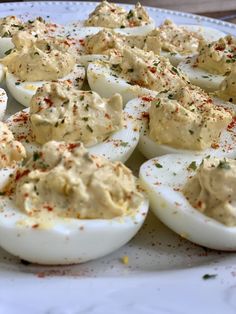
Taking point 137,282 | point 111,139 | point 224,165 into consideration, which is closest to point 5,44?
point 111,139

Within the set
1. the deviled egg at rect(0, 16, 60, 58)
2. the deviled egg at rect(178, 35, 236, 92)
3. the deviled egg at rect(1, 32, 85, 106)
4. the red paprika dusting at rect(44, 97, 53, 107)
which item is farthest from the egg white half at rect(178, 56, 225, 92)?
the red paprika dusting at rect(44, 97, 53, 107)

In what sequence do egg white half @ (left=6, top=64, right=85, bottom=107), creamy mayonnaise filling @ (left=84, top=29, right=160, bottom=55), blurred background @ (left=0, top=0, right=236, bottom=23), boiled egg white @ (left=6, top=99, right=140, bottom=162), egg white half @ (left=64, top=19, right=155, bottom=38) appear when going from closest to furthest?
1. boiled egg white @ (left=6, top=99, right=140, bottom=162)
2. egg white half @ (left=6, top=64, right=85, bottom=107)
3. creamy mayonnaise filling @ (left=84, top=29, right=160, bottom=55)
4. egg white half @ (left=64, top=19, right=155, bottom=38)
5. blurred background @ (left=0, top=0, right=236, bottom=23)

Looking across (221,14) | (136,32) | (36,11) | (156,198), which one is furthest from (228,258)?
(221,14)

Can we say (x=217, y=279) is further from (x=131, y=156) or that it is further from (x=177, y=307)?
(x=131, y=156)

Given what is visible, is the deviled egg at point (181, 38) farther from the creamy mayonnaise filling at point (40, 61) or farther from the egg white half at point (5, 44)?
the egg white half at point (5, 44)

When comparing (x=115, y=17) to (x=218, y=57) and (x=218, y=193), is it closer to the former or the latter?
(x=218, y=57)

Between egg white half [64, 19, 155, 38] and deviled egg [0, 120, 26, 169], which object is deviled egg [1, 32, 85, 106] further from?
deviled egg [0, 120, 26, 169]
